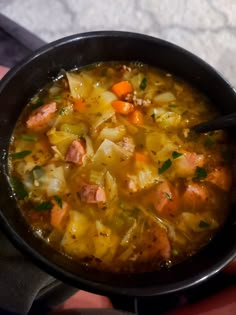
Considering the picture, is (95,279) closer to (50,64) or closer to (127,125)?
(127,125)

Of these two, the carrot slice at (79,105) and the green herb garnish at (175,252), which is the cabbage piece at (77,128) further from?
the green herb garnish at (175,252)

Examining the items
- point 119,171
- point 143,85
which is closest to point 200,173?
point 119,171

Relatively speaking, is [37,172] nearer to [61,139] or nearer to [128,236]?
[61,139]

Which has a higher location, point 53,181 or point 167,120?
point 167,120

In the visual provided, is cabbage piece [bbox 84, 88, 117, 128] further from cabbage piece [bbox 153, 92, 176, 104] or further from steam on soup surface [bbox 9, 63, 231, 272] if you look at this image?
cabbage piece [bbox 153, 92, 176, 104]

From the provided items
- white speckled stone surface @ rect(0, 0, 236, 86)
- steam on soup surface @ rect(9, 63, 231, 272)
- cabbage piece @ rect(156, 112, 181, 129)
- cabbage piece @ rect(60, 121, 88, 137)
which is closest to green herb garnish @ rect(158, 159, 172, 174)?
steam on soup surface @ rect(9, 63, 231, 272)

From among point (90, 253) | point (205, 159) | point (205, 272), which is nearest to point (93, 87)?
point (205, 159)

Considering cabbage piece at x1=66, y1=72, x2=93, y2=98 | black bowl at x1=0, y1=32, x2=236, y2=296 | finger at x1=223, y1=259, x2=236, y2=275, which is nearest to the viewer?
black bowl at x1=0, y1=32, x2=236, y2=296
